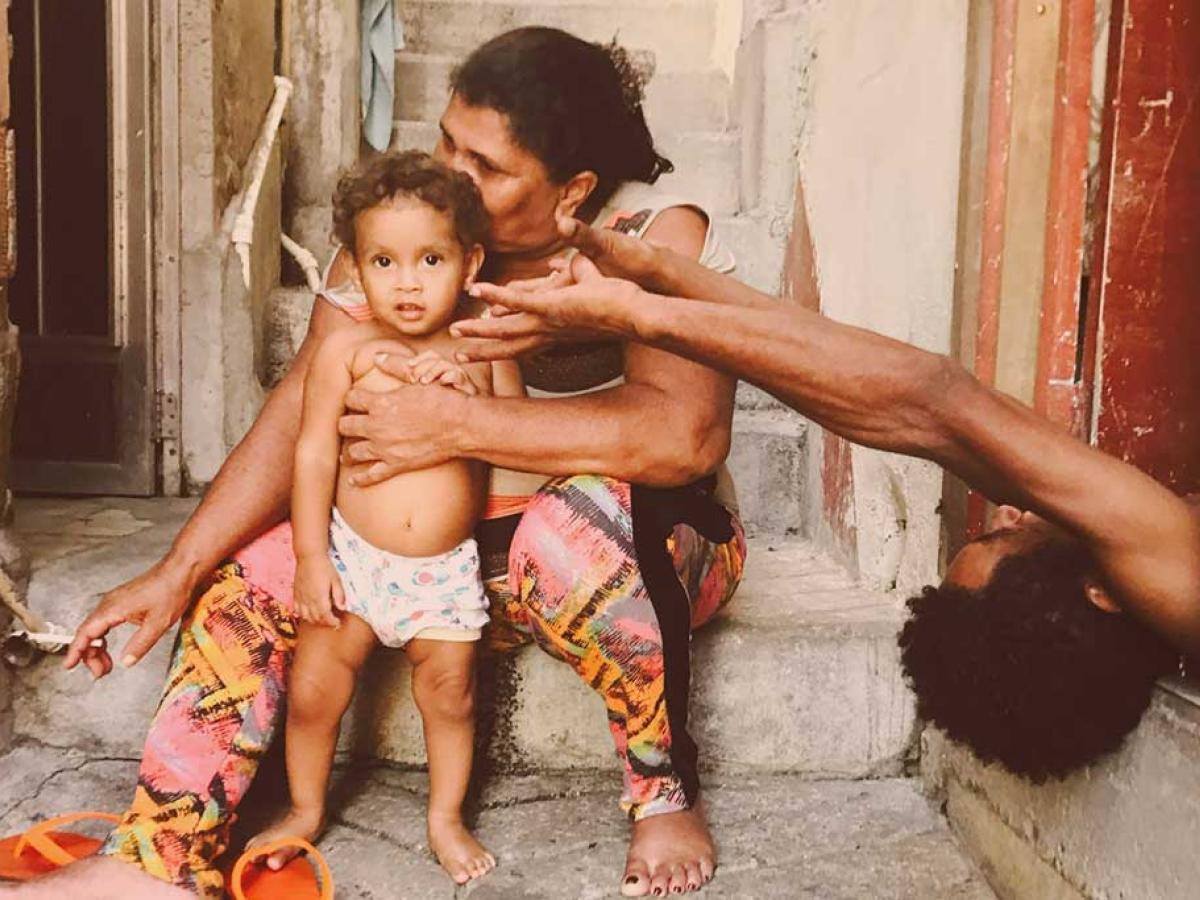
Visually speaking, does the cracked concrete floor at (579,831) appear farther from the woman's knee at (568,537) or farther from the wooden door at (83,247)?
the wooden door at (83,247)

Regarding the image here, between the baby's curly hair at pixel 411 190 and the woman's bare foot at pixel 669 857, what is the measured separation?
38.3 inches

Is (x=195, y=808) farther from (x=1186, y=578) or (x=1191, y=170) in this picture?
(x=1191, y=170)

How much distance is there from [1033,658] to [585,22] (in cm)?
381

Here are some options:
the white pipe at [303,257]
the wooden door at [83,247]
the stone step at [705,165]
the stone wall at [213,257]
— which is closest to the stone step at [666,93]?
the stone step at [705,165]

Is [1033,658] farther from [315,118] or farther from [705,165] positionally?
[315,118]

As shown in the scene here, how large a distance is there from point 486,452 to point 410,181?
0.43 m

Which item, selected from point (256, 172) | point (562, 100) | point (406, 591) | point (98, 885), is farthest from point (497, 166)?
point (256, 172)

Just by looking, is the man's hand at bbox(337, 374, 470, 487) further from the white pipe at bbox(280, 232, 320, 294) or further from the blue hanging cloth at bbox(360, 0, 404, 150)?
the blue hanging cloth at bbox(360, 0, 404, 150)

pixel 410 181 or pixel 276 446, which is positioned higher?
pixel 410 181

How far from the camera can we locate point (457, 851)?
1884 mm

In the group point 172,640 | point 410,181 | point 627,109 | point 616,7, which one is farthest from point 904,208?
point 616,7

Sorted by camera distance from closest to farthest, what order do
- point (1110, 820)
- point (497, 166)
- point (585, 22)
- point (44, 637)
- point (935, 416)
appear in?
point (935, 416)
point (1110, 820)
point (497, 166)
point (44, 637)
point (585, 22)

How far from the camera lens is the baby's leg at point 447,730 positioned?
74.8 inches

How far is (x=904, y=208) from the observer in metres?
2.37
